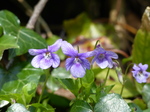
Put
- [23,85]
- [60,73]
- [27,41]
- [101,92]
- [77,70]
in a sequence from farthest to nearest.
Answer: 1. [60,73]
2. [27,41]
3. [23,85]
4. [101,92]
5. [77,70]

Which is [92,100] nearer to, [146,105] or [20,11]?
[146,105]

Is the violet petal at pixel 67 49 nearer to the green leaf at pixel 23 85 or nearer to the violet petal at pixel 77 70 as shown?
the violet petal at pixel 77 70

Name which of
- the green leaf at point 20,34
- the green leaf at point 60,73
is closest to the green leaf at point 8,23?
the green leaf at point 20,34

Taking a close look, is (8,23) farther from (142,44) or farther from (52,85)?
(142,44)

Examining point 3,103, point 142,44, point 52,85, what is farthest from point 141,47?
point 3,103

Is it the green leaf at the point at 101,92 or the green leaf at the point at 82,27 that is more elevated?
the green leaf at the point at 101,92

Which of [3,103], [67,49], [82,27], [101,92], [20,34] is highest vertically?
[67,49]
